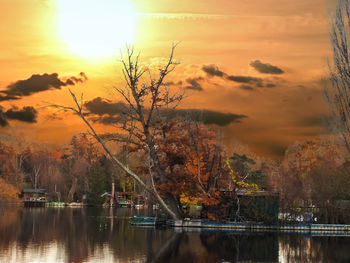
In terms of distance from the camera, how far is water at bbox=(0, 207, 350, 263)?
78.0 feet

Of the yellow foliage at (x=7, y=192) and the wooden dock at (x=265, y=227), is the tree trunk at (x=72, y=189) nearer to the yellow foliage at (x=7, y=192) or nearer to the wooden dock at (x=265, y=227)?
the yellow foliage at (x=7, y=192)

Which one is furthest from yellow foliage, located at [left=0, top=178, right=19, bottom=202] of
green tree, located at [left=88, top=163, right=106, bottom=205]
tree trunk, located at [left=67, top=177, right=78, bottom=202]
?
green tree, located at [left=88, top=163, right=106, bottom=205]

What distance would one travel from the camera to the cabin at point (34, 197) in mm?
99963

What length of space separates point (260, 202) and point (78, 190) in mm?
81854

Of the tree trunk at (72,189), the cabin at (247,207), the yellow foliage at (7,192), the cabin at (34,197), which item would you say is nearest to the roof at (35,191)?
the cabin at (34,197)

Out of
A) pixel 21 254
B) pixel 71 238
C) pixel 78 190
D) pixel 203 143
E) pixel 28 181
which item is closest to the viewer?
pixel 21 254

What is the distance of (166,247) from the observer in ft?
90.7

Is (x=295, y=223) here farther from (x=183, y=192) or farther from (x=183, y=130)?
(x=183, y=130)

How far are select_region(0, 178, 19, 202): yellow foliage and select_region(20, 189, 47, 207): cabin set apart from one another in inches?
69.8

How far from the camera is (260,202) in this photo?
42.3 metres

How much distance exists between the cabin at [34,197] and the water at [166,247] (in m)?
64.8

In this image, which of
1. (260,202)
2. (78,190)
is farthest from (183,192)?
(78,190)

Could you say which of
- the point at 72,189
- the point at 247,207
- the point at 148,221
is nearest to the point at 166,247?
the point at 247,207

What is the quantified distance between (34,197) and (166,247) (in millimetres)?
87602
